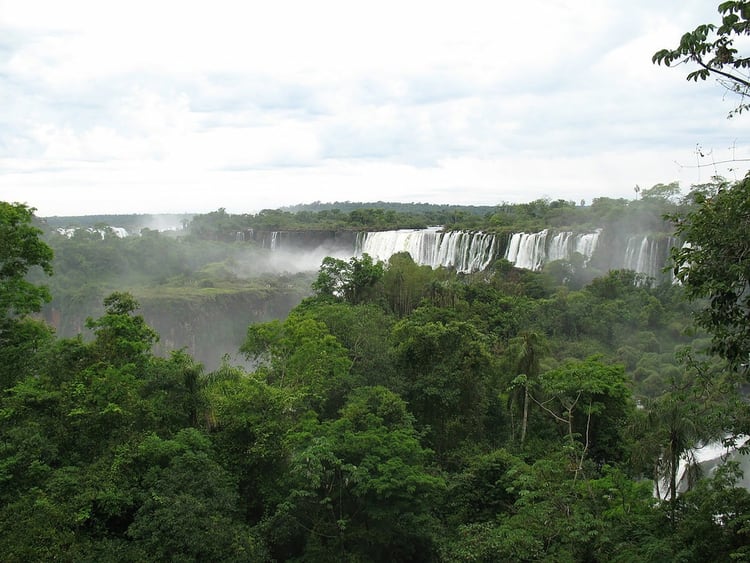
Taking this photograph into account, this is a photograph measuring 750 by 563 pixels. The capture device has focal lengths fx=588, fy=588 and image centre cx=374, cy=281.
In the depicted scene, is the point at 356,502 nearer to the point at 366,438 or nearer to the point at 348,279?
the point at 366,438

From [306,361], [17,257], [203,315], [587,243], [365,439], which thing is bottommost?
[203,315]

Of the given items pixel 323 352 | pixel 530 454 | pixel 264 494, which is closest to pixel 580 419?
pixel 530 454

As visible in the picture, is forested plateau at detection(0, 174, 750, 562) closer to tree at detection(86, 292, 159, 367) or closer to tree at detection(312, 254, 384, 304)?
tree at detection(86, 292, 159, 367)

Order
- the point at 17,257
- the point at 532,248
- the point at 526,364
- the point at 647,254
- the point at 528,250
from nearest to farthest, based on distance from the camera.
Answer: the point at 17,257 < the point at 526,364 < the point at 647,254 < the point at 532,248 < the point at 528,250

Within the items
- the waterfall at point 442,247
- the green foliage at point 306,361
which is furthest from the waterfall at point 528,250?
the green foliage at point 306,361

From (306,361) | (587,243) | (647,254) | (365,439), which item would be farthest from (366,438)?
(587,243)

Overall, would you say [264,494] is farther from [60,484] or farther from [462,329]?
[462,329]

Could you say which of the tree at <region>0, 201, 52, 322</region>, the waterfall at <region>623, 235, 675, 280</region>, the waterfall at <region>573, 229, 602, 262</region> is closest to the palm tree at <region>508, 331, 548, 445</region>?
the tree at <region>0, 201, 52, 322</region>
